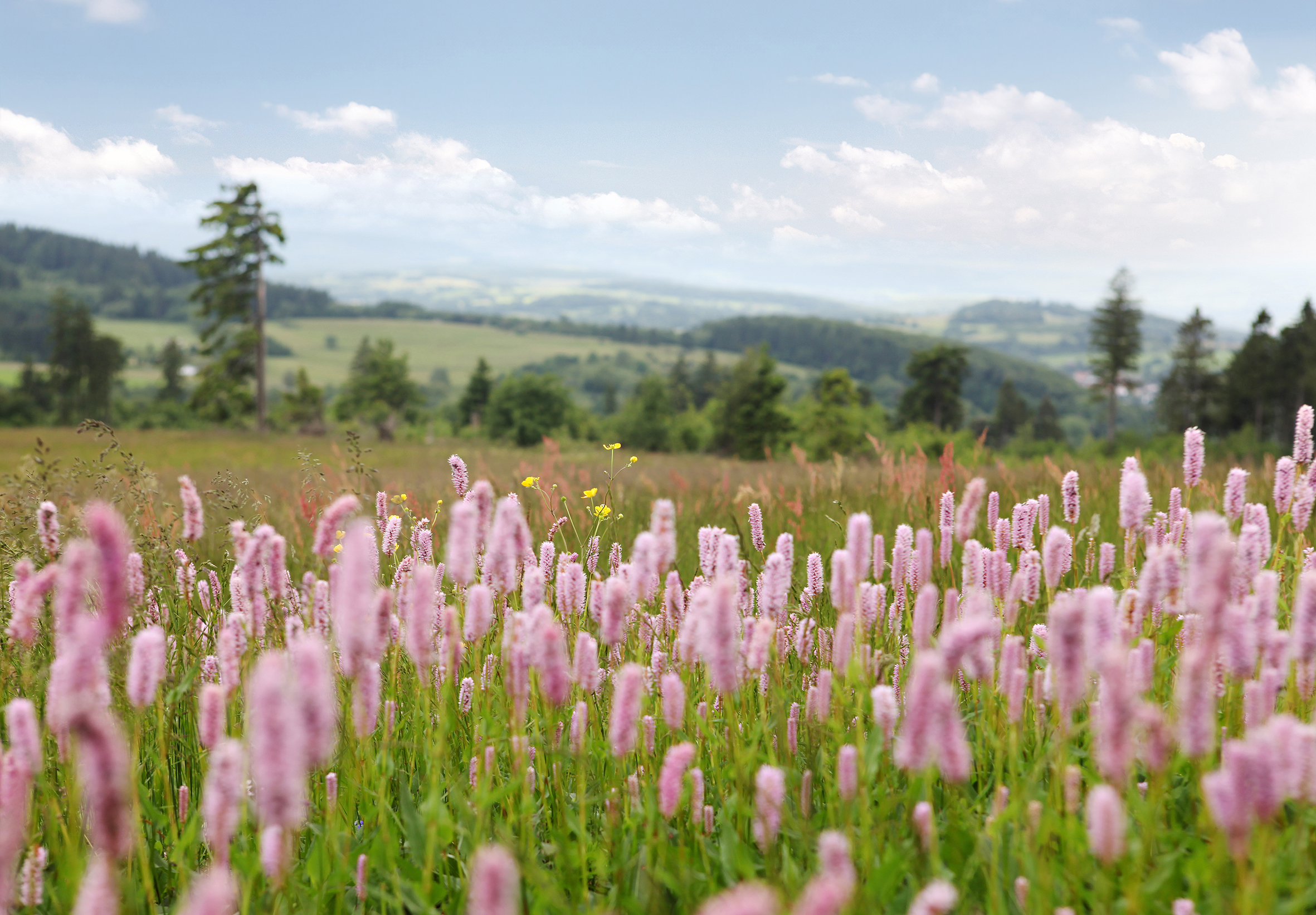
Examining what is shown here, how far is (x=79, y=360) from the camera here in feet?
285

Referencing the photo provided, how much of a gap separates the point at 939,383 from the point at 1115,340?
1836 cm

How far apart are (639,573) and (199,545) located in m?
5.80

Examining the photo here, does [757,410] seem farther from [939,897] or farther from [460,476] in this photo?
[939,897]

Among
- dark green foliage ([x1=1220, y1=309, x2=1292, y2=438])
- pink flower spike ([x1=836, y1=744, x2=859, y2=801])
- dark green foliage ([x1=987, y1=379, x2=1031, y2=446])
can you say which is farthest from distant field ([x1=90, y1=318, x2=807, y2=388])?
pink flower spike ([x1=836, y1=744, x2=859, y2=801])

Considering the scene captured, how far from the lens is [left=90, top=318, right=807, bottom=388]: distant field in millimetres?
146625

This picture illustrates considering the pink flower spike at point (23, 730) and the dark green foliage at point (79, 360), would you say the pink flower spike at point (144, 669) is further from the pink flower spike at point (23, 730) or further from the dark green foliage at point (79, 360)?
the dark green foliage at point (79, 360)

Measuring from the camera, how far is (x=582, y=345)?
190m

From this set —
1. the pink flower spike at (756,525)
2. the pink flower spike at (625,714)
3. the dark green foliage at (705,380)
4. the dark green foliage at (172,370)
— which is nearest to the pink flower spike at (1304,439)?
the pink flower spike at (756,525)

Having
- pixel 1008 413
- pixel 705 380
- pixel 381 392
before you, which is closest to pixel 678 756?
pixel 381 392

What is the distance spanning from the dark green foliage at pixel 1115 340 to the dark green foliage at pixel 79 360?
4256 inches

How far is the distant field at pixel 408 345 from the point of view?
14662 centimetres

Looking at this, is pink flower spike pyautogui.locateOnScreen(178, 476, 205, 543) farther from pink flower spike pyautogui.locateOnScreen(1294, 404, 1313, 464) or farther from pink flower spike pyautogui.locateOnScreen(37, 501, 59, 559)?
pink flower spike pyautogui.locateOnScreen(1294, 404, 1313, 464)

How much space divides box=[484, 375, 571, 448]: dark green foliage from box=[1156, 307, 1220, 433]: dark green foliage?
5991cm

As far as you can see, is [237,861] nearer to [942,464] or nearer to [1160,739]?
[1160,739]
